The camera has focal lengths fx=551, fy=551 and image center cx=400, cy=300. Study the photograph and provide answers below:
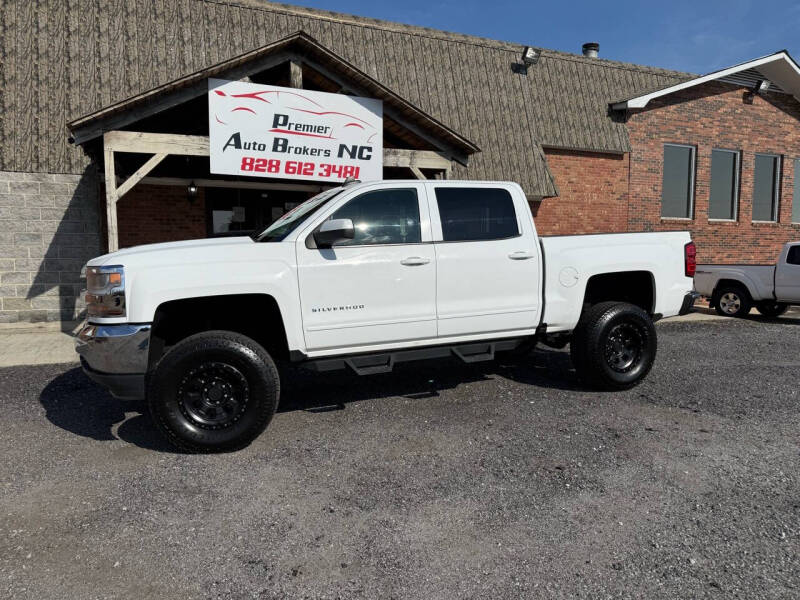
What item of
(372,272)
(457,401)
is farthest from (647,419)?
(372,272)

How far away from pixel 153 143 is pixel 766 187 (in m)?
18.4

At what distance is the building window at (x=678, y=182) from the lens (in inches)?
656

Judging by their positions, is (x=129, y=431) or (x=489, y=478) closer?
(x=489, y=478)

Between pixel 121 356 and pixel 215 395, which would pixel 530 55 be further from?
pixel 121 356

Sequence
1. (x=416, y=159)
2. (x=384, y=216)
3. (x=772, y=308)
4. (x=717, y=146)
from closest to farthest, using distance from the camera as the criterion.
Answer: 1. (x=384, y=216)
2. (x=416, y=159)
3. (x=772, y=308)
4. (x=717, y=146)

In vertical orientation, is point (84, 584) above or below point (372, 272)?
below

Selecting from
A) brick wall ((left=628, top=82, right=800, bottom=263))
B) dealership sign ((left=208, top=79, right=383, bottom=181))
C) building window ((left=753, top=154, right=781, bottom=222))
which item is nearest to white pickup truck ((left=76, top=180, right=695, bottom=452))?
dealership sign ((left=208, top=79, right=383, bottom=181))

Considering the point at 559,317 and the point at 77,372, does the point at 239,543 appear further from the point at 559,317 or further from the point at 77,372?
the point at 77,372

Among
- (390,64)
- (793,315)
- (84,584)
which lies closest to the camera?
(84,584)

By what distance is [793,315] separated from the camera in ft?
41.1

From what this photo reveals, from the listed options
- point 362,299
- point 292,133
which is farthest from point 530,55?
point 362,299

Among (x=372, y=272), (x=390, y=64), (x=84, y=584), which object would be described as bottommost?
(x=84, y=584)

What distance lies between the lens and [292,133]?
9.27 meters

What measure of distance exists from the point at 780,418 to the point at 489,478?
3117mm
